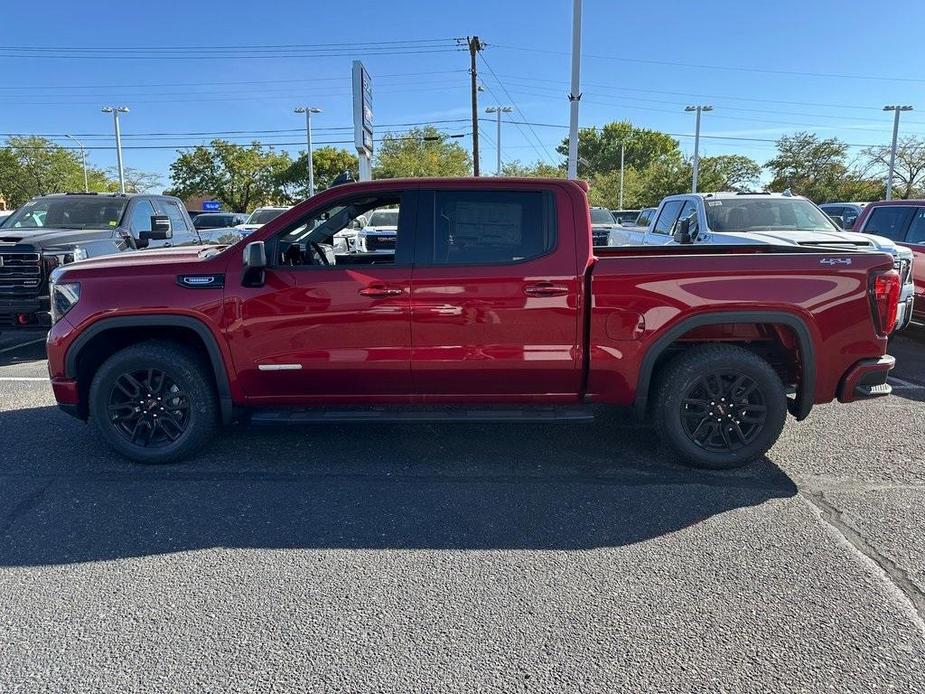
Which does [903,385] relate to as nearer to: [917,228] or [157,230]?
[917,228]

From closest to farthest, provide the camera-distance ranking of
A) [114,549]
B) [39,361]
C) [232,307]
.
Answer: [114,549] → [232,307] → [39,361]

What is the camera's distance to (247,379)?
14.9ft

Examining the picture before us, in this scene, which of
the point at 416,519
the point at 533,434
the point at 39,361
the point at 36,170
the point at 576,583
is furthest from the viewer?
the point at 36,170

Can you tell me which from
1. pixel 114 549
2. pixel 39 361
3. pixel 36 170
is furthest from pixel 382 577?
pixel 36 170

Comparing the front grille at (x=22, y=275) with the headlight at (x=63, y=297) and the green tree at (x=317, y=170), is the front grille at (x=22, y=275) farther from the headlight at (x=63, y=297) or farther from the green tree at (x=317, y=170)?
the green tree at (x=317, y=170)

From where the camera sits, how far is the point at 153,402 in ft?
15.2

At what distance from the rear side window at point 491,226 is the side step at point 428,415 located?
1.01 meters

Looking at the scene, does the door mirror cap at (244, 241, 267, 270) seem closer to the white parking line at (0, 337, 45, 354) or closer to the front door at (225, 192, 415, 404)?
the front door at (225, 192, 415, 404)

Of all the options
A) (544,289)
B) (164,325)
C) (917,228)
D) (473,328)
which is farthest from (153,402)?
(917,228)

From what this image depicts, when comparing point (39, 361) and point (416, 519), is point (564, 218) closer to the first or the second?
point (416, 519)

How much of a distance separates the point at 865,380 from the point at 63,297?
213 inches

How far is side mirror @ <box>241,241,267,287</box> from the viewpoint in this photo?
4.22 meters

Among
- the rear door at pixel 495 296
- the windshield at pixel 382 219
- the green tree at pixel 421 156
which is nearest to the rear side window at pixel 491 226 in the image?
the rear door at pixel 495 296

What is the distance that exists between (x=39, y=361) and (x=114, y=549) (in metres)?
5.69
